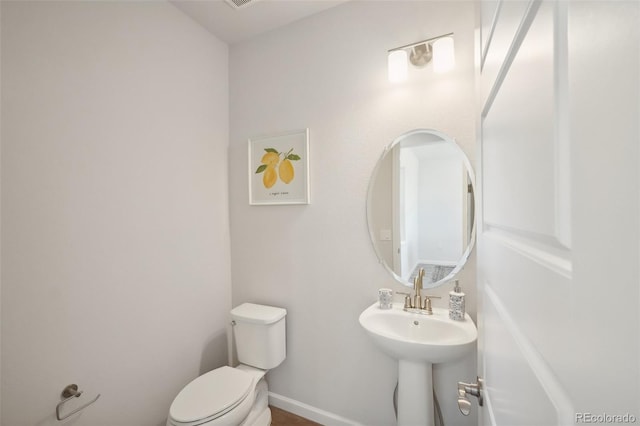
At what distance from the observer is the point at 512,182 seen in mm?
446

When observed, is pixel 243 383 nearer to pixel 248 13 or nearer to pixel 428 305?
pixel 428 305

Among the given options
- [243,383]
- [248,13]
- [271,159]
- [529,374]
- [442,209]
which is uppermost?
[248,13]

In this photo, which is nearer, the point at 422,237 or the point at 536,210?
the point at 536,210

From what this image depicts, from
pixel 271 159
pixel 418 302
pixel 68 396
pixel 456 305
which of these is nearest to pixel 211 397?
pixel 68 396

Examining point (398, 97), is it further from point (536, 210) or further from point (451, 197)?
point (536, 210)

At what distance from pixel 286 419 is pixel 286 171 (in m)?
1.68

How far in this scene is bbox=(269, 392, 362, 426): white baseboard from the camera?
5.34 feet

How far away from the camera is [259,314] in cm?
172

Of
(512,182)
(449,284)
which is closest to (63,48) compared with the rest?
(512,182)

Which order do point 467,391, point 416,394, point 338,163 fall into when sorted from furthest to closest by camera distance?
point 338,163, point 416,394, point 467,391

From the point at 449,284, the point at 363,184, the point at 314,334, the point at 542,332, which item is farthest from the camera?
the point at 314,334

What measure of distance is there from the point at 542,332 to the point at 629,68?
0.99 feet

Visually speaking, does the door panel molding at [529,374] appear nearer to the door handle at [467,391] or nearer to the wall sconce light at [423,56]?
the door handle at [467,391]

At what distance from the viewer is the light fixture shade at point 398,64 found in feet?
4.63
